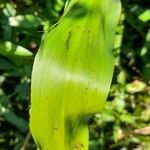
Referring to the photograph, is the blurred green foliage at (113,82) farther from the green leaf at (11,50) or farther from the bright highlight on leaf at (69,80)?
the bright highlight on leaf at (69,80)

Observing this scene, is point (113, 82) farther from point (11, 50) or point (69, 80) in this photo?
point (69, 80)

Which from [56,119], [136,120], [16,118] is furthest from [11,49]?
[136,120]

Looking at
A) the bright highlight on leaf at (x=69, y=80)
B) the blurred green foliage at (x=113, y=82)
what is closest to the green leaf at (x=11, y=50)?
the blurred green foliage at (x=113, y=82)

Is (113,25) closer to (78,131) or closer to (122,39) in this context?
(78,131)

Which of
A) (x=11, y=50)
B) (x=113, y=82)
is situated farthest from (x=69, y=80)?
(x=113, y=82)

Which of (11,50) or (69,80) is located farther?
(11,50)
